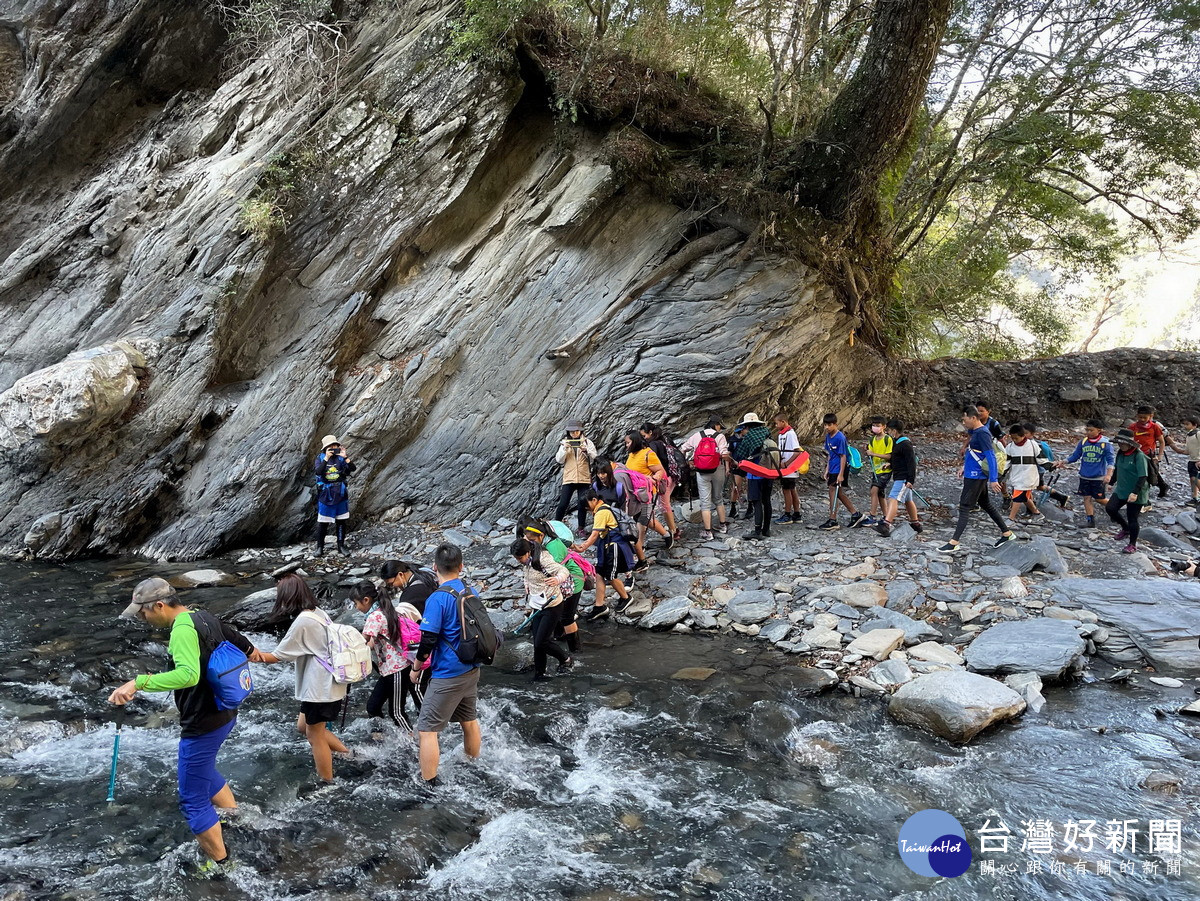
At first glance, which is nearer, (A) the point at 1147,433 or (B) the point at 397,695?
(B) the point at 397,695

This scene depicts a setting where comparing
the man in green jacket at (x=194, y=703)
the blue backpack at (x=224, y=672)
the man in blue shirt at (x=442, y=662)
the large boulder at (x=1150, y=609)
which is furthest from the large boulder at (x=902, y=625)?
the man in green jacket at (x=194, y=703)

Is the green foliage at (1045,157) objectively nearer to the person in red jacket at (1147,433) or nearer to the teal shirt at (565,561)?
the person in red jacket at (1147,433)

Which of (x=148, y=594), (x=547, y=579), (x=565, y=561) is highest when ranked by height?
(x=148, y=594)

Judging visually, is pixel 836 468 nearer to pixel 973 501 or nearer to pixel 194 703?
pixel 973 501

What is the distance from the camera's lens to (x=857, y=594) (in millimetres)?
9594

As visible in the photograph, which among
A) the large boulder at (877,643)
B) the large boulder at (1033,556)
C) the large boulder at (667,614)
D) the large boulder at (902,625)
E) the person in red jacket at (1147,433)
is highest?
the person in red jacket at (1147,433)

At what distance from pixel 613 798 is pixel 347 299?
39.0 ft

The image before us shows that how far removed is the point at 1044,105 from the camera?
Answer: 1625 cm

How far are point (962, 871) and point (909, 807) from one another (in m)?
0.67

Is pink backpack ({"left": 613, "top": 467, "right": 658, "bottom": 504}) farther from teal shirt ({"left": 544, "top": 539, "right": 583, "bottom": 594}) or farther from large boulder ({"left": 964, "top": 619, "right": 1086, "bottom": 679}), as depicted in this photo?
large boulder ({"left": 964, "top": 619, "right": 1086, "bottom": 679})

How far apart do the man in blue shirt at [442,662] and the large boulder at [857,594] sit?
557cm

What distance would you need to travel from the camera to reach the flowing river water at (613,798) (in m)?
4.89

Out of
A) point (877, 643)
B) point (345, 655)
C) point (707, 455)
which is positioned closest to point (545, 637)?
point (345, 655)

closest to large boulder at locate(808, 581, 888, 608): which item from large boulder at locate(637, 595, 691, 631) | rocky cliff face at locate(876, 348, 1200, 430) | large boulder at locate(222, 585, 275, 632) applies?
large boulder at locate(637, 595, 691, 631)
